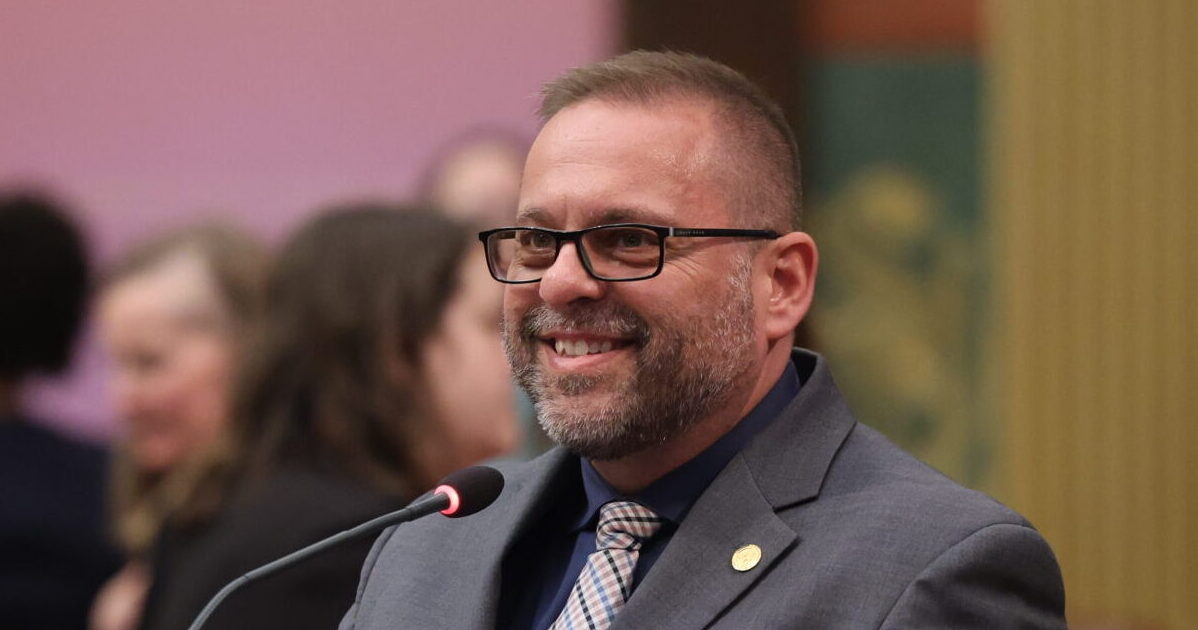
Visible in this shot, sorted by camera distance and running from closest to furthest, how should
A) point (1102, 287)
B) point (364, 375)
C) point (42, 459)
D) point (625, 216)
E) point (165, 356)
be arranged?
point (625, 216), point (364, 375), point (42, 459), point (165, 356), point (1102, 287)

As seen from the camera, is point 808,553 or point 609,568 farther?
point 609,568

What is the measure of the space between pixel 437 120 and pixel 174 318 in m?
1.62

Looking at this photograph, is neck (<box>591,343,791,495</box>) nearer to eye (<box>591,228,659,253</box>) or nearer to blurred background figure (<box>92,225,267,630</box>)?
eye (<box>591,228,659,253</box>)

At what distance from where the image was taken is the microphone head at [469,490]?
201 cm

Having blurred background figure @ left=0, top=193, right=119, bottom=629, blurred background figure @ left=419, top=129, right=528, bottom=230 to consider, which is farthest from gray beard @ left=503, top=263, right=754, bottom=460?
blurred background figure @ left=0, top=193, right=119, bottom=629

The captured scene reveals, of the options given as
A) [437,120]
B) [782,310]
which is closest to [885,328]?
[437,120]

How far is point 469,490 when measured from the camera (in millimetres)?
2016

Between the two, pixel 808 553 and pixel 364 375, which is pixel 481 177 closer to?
pixel 364 375

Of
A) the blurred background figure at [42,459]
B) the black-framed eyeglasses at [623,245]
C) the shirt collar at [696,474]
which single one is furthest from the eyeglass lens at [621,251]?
the blurred background figure at [42,459]

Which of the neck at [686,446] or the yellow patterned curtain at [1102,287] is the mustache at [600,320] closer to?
the neck at [686,446]

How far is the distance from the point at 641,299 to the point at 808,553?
14.1 inches

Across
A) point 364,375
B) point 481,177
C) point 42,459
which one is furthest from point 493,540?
point 481,177

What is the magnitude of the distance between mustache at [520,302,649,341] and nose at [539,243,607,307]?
18mm

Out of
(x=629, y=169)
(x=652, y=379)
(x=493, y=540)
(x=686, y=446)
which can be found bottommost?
(x=493, y=540)
